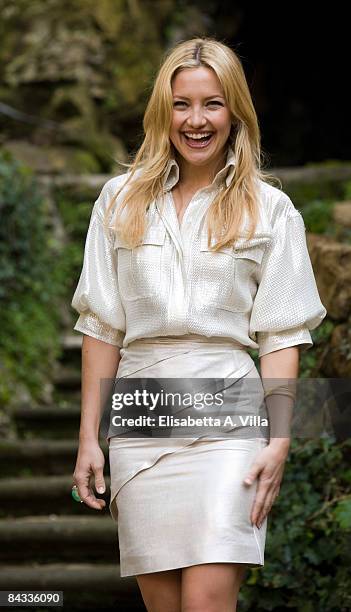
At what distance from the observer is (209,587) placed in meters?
2.02

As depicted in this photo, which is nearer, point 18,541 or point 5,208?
point 18,541

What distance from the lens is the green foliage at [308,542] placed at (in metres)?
3.44

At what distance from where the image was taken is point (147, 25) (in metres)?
11.0

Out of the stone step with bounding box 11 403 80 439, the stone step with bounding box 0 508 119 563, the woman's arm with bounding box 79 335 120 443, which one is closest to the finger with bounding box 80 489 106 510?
the woman's arm with bounding box 79 335 120 443

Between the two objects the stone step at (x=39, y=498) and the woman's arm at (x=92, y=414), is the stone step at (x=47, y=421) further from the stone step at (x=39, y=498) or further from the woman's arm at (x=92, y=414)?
the woman's arm at (x=92, y=414)

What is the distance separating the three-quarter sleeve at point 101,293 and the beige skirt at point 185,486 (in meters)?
0.11

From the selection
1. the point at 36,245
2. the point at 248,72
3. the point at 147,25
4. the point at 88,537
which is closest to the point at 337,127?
the point at 248,72

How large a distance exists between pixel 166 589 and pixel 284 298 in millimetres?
688

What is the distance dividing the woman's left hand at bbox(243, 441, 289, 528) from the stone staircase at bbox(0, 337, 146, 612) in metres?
2.27

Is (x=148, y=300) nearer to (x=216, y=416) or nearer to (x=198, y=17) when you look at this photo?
(x=216, y=416)

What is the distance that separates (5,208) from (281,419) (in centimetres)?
485

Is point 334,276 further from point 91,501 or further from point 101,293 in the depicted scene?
point 91,501

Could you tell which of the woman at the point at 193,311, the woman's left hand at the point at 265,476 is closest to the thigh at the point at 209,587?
the woman at the point at 193,311

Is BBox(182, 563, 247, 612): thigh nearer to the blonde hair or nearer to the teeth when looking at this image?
the blonde hair
